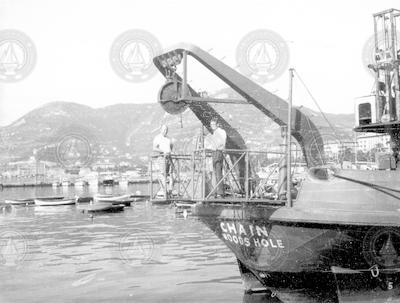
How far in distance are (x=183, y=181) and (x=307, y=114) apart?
4.20m

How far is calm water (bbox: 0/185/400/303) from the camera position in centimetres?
1312

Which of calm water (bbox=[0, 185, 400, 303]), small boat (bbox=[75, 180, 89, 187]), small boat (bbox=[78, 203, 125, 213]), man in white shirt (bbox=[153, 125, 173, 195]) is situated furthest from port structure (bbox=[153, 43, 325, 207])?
small boat (bbox=[75, 180, 89, 187])

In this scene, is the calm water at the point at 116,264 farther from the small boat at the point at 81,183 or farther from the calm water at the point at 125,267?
the small boat at the point at 81,183

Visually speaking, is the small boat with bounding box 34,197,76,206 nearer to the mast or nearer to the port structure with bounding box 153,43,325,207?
the port structure with bounding box 153,43,325,207

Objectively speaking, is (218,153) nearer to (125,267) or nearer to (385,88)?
(385,88)

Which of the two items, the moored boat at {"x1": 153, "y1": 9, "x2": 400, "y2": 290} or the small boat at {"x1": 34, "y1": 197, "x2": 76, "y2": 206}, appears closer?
the moored boat at {"x1": 153, "y1": 9, "x2": 400, "y2": 290}

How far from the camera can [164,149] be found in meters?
10.2

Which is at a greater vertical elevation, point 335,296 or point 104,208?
point 335,296

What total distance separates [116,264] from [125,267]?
798 mm

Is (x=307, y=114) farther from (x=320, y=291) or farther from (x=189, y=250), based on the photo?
(x=189, y=250)

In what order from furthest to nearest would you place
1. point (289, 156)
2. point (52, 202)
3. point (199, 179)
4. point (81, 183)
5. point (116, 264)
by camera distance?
point (81, 183) → point (52, 202) → point (116, 264) → point (199, 179) → point (289, 156)

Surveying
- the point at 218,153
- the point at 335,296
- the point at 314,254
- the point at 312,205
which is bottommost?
the point at 335,296

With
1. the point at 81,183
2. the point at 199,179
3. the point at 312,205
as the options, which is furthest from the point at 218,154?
the point at 81,183

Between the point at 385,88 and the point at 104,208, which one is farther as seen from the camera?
the point at 104,208
